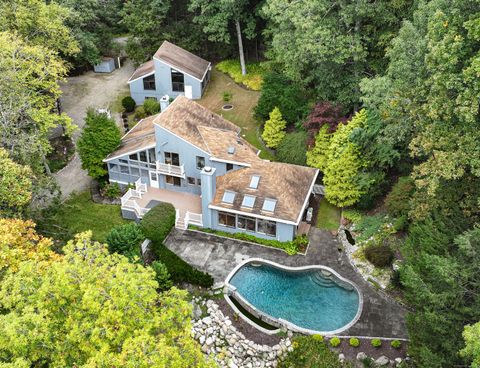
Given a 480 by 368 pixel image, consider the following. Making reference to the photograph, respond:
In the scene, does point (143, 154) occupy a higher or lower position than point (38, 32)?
lower

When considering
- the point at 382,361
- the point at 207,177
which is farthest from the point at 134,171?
the point at 382,361

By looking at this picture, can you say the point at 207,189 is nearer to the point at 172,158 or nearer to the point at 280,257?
the point at 172,158

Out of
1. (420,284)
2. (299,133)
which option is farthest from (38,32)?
(420,284)

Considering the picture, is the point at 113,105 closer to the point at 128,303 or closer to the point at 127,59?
the point at 127,59

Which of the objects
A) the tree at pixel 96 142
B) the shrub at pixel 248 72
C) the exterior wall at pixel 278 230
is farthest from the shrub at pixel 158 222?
the shrub at pixel 248 72

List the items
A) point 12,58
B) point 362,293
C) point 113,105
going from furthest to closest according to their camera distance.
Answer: point 113,105 < point 12,58 < point 362,293

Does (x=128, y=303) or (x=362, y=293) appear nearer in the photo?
(x=128, y=303)

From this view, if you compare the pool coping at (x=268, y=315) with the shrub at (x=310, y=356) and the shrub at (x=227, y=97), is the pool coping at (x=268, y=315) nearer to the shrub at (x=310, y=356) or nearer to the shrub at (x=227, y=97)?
the shrub at (x=310, y=356)
